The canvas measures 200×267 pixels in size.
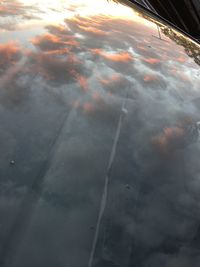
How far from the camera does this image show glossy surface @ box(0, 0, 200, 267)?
45.3 inches

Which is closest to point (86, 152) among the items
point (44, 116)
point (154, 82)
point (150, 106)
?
point (44, 116)

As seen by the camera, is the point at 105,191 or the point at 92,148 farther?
the point at 92,148

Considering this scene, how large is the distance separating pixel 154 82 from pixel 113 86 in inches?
11.8

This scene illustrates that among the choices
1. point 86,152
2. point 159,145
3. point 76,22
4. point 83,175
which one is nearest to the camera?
point 83,175

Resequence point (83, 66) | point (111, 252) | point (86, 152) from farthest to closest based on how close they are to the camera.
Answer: point (83, 66)
point (86, 152)
point (111, 252)

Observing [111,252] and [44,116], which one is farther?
[44,116]

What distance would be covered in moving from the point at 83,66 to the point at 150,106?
46 cm

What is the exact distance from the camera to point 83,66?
200 cm

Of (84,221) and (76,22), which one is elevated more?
(76,22)

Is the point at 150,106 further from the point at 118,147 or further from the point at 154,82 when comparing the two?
the point at 118,147

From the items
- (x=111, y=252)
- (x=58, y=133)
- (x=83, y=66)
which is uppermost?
(x=83, y=66)

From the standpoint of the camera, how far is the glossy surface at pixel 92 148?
1.15 metres

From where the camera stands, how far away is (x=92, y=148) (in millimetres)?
1503

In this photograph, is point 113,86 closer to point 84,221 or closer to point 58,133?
point 58,133
